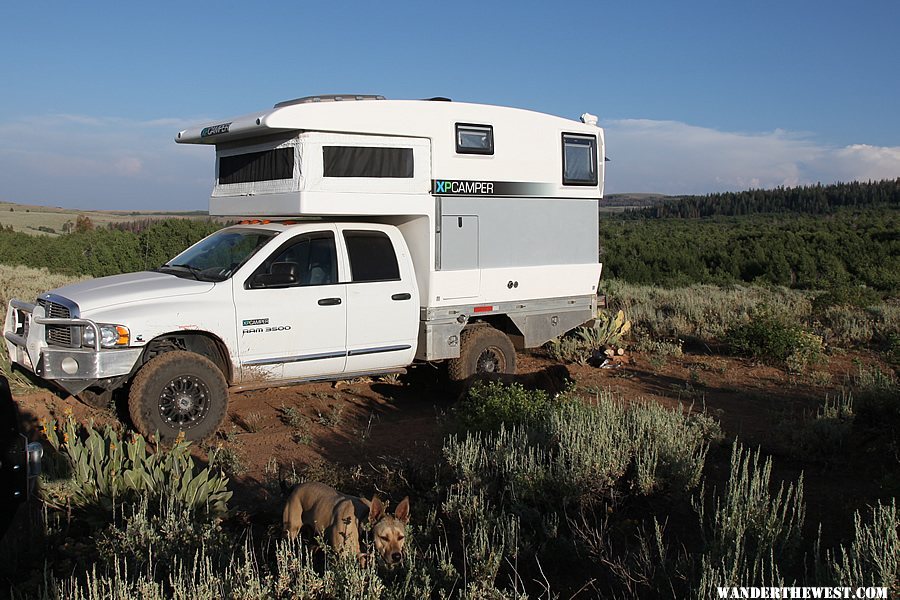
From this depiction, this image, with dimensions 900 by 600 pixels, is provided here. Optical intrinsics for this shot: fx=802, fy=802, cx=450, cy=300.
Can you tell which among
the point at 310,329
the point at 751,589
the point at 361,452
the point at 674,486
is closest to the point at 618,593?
the point at 751,589

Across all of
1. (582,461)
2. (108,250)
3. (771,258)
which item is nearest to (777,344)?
(582,461)

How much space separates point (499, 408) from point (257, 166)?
148 inches

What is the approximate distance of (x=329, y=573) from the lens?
3996 millimetres

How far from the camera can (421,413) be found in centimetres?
892

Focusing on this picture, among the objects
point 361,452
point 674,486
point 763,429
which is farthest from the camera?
point 763,429

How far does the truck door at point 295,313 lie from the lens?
7.69 metres

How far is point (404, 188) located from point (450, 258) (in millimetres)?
948

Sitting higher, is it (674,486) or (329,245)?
(329,245)

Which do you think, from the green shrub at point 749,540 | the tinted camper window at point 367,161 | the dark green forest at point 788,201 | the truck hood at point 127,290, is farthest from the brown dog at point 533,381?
the dark green forest at point 788,201

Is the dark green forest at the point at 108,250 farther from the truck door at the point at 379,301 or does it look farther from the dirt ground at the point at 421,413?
the truck door at the point at 379,301

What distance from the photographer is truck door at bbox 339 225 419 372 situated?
8.32 m

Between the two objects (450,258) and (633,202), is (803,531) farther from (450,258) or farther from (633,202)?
(633,202)

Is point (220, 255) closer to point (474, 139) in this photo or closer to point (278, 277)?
point (278, 277)

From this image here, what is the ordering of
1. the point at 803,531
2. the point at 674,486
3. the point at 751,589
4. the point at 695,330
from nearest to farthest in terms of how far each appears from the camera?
the point at 751,589
the point at 803,531
the point at 674,486
the point at 695,330
